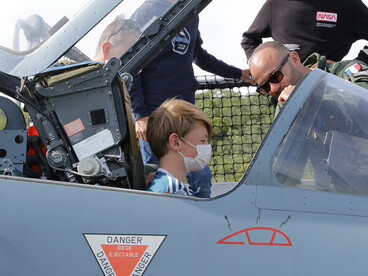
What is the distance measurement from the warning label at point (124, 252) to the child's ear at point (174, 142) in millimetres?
719

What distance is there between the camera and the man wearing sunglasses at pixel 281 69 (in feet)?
10.6

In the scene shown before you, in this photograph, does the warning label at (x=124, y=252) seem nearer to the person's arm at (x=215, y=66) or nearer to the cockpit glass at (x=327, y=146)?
the cockpit glass at (x=327, y=146)

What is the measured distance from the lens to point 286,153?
204cm

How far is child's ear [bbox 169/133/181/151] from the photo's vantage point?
251 cm

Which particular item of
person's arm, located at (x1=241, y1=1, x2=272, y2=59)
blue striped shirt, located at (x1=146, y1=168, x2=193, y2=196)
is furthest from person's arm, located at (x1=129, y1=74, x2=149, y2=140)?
blue striped shirt, located at (x1=146, y1=168, x2=193, y2=196)

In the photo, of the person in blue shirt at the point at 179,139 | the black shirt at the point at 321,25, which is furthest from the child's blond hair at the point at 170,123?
the black shirt at the point at 321,25

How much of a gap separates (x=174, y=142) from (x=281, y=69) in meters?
1.08

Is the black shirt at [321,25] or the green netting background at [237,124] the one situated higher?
the black shirt at [321,25]

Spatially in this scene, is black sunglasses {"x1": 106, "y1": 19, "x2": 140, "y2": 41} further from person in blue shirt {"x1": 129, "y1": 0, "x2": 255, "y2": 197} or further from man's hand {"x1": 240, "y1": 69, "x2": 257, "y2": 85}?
man's hand {"x1": 240, "y1": 69, "x2": 257, "y2": 85}

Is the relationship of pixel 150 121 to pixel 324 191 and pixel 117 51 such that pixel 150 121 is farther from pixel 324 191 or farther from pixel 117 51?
pixel 324 191

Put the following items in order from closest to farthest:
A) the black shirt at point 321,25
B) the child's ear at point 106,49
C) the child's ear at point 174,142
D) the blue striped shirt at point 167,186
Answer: the blue striped shirt at point 167,186
the child's ear at point 174,142
the child's ear at point 106,49
the black shirt at point 321,25

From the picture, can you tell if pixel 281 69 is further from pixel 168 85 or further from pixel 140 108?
pixel 140 108

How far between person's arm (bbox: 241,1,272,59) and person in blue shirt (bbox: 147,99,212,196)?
1856mm

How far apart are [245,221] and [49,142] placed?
0.91 m
